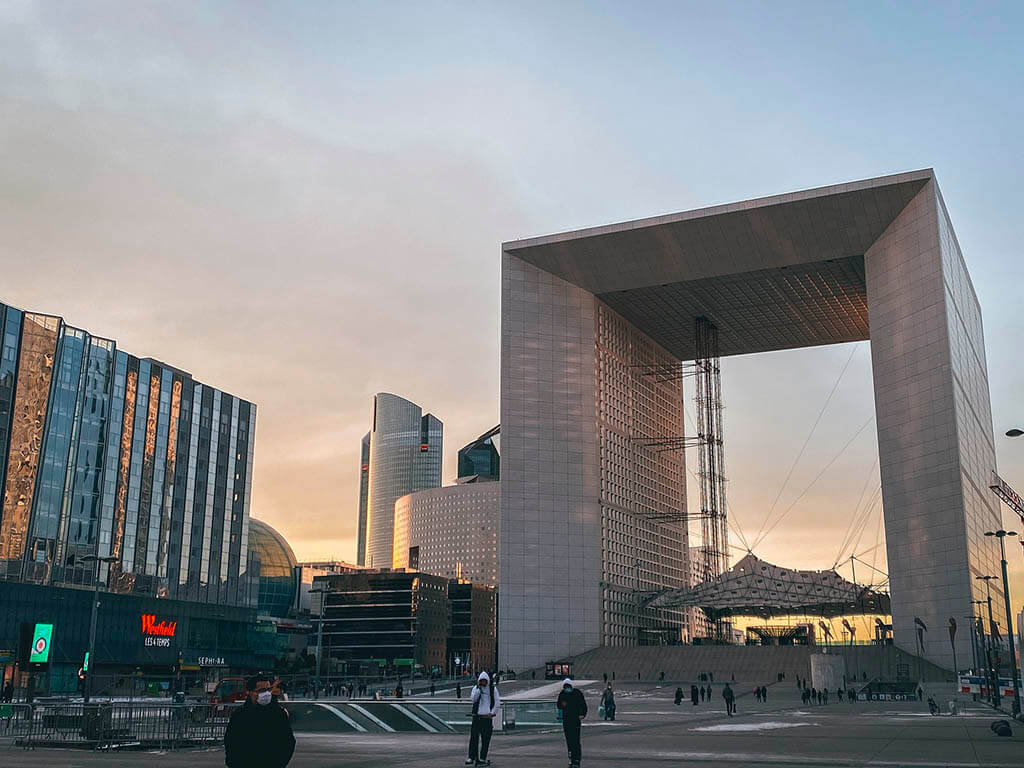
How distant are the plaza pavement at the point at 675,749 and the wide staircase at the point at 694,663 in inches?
2042

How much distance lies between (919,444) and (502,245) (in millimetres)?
42041

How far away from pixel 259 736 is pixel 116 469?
89250mm

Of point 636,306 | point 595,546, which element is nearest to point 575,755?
point 595,546

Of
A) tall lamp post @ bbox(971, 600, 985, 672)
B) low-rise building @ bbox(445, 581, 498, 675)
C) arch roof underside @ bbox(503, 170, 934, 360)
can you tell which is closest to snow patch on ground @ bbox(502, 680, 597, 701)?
tall lamp post @ bbox(971, 600, 985, 672)

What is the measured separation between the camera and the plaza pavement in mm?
18781

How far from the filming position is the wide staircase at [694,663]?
8244 centimetres

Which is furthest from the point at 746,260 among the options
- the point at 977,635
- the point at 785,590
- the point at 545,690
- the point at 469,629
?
the point at 469,629

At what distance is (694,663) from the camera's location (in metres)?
86.4

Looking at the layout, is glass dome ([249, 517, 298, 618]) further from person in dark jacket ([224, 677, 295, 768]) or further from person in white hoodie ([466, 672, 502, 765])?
person in dark jacket ([224, 677, 295, 768])

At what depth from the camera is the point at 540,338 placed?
326 ft

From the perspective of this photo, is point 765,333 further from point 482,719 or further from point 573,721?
point 573,721

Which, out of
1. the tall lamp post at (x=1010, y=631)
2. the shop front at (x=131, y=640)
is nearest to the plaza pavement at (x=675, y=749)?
the tall lamp post at (x=1010, y=631)

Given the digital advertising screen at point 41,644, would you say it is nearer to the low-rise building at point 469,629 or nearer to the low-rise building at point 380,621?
the low-rise building at point 380,621

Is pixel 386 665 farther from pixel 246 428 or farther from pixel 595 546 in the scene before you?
pixel 595 546
